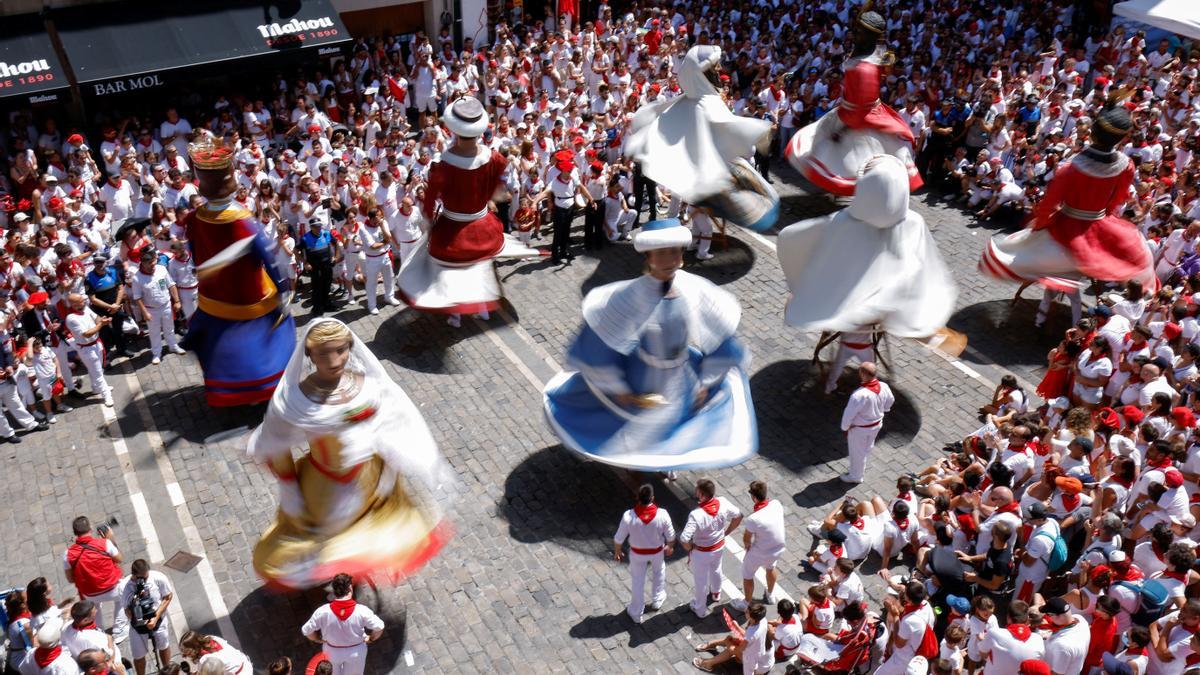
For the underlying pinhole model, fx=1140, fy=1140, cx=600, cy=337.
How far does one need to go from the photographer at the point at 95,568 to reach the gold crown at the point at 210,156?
3.85 meters

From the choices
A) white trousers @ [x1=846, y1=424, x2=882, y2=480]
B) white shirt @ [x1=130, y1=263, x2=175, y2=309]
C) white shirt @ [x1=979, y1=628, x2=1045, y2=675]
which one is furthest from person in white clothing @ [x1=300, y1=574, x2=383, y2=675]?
white shirt @ [x1=130, y1=263, x2=175, y2=309]

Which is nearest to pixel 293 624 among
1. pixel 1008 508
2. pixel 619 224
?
pixel 1008 508

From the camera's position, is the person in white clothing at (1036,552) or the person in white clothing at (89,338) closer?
the person in white clothing at (1036,552)

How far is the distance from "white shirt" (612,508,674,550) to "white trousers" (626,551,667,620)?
15 centimetres

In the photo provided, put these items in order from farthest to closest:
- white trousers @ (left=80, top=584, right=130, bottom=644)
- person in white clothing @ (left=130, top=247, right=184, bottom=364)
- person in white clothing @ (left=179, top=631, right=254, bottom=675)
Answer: person in white clothing @ (left=130, top=247, right=184, bottom=364), white trousers @ (left=80, top=584, right=130, bottom=644), person in white clothing @ (left=179, top=631, right=254, bottom=675)

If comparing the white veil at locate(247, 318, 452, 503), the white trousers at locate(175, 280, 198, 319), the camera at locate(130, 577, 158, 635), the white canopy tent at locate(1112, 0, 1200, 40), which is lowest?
the white trousers at locate(175, 280, 198, 319)

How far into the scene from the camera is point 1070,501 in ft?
33.5

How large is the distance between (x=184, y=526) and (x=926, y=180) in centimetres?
1345

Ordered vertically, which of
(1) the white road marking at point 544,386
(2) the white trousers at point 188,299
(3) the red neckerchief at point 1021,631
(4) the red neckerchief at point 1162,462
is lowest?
(1) the white road marking at point 544,386

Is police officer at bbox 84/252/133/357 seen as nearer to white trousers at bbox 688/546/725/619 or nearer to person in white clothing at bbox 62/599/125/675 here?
person in white clothing at bbox 62/599/125/675

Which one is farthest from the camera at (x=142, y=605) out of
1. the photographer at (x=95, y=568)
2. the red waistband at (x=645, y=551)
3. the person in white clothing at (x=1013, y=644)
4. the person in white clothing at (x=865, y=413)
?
the person in white clothing at (x=865, y=413)

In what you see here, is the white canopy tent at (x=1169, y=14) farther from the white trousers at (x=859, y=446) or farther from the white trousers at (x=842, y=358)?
the white trousers at (x=859, y=446)

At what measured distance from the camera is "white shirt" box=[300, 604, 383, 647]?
886 centimetres

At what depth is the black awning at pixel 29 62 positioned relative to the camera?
1795 cm
